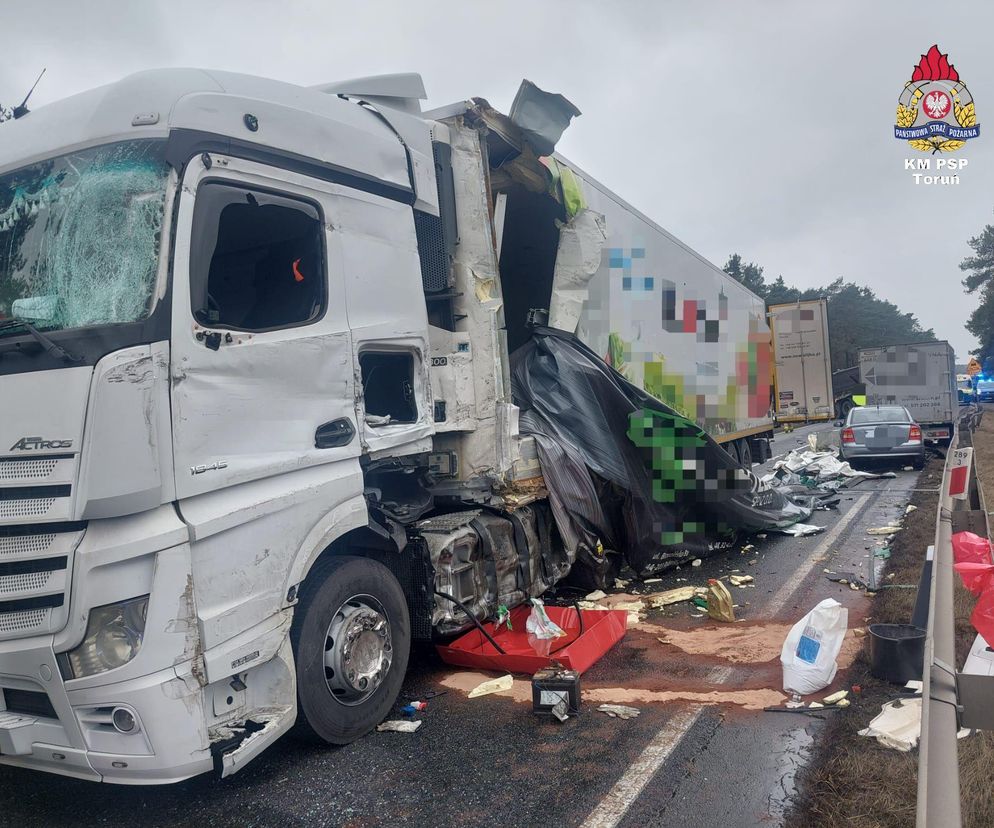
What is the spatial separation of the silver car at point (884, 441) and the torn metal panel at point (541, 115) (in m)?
10.8

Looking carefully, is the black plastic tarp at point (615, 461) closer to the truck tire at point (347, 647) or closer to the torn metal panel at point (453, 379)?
the torn metal panel at point (453, 379)

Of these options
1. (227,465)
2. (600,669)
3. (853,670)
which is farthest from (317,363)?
(853,670)

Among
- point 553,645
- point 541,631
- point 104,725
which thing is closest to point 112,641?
point 104,725

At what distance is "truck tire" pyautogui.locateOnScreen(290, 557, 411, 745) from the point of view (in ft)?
11.2

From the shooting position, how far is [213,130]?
319 centimetres

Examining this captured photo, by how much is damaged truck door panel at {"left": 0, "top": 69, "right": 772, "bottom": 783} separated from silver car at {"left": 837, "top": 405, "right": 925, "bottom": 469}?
1102cm

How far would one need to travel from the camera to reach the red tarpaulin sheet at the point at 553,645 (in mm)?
4414

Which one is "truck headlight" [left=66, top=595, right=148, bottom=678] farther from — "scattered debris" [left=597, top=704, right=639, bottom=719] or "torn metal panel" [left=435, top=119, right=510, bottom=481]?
"torn metal panel" [left=435, top=119, right=510, bottom=481]

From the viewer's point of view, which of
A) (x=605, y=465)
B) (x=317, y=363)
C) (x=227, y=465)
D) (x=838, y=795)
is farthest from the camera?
(x=605, y=465)

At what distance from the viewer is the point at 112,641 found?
274 centimetres

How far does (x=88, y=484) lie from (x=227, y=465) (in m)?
0.54

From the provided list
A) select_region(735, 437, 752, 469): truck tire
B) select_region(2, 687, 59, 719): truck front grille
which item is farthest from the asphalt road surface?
select_region(735, 437, 752, 469): truck tire

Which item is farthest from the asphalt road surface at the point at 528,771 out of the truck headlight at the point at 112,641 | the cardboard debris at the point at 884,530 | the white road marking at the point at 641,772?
the cardboard debris at the point at 884,530

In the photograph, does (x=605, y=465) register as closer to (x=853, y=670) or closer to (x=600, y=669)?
(x=600, y=669)
